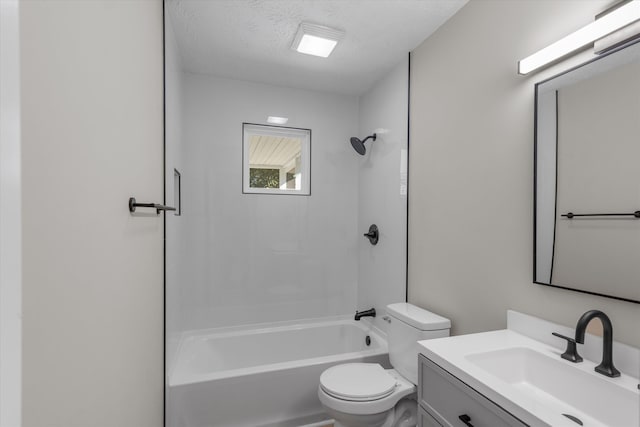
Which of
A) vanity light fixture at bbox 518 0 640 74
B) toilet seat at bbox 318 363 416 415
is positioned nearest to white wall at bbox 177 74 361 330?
toilet seat at bbox 318 363 416 415

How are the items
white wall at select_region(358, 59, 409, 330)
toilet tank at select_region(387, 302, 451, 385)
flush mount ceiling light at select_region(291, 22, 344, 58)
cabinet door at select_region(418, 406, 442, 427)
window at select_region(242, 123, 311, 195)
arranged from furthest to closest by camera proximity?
window at select_region(242, 123, 311, 195)
white wall at select_region(358, 59, 409, 330)
flush mount ceiling light at select_region(291, 22, 344, 58)
toilet tank at select_region(387, 302, 451, 385)
cabinet door at select_region(418, 406, 442, 427)

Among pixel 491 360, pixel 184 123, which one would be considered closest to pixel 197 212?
pixel 184 123

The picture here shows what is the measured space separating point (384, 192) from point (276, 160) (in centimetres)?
110

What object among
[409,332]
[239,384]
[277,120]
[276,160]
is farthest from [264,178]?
[409,332]

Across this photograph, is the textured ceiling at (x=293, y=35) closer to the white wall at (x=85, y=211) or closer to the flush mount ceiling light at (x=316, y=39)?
the flush mount ceiling light at (x=316, y=39)

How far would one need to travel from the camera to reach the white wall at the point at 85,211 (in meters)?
0.59

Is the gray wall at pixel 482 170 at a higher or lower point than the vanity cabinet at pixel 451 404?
higher

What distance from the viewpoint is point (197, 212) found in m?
2.63

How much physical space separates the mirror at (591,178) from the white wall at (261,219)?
6.23 feet

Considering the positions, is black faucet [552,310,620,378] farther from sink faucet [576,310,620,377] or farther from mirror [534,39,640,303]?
mirror [534,39,640,303]

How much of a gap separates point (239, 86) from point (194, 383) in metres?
2.35

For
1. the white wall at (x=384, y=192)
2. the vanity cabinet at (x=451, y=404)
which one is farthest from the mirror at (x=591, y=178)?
the white wall at (x=384, y=192)

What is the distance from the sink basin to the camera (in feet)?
3.04

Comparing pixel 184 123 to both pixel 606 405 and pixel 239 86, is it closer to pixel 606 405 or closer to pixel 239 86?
pixel 239 86
